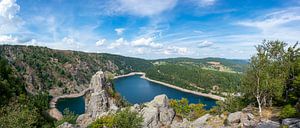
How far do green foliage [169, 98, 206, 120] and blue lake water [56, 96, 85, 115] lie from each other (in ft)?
271

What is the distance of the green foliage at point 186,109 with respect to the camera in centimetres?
7000

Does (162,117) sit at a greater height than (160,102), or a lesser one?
lesser

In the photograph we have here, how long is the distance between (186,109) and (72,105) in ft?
354

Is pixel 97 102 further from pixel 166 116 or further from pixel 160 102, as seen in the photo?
pixel 166 116

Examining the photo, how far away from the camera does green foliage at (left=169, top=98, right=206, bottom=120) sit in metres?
70.0

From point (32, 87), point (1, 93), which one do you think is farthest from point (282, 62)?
point (32, 87)

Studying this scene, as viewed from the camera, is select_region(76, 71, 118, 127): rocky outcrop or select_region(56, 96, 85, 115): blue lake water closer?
select_region(76, 71, 118, 127): rocky outcrop

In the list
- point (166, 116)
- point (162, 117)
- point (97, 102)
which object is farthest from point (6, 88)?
point (166, 116)

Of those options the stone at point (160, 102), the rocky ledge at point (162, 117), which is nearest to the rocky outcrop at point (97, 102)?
the rocky ledge at point (162, 117)

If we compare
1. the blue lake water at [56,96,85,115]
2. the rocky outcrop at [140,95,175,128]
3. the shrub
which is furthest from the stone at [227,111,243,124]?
the blue lake water at [56,96,85,115]

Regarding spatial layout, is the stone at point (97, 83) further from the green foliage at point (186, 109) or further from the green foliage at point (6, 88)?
the green foliage at point (186, 109)

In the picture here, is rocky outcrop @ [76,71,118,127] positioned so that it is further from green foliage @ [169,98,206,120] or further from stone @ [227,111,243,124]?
stone @ [227,111,243,124]

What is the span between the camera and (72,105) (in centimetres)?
15938

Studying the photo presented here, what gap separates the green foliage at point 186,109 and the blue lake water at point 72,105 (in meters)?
82.5
